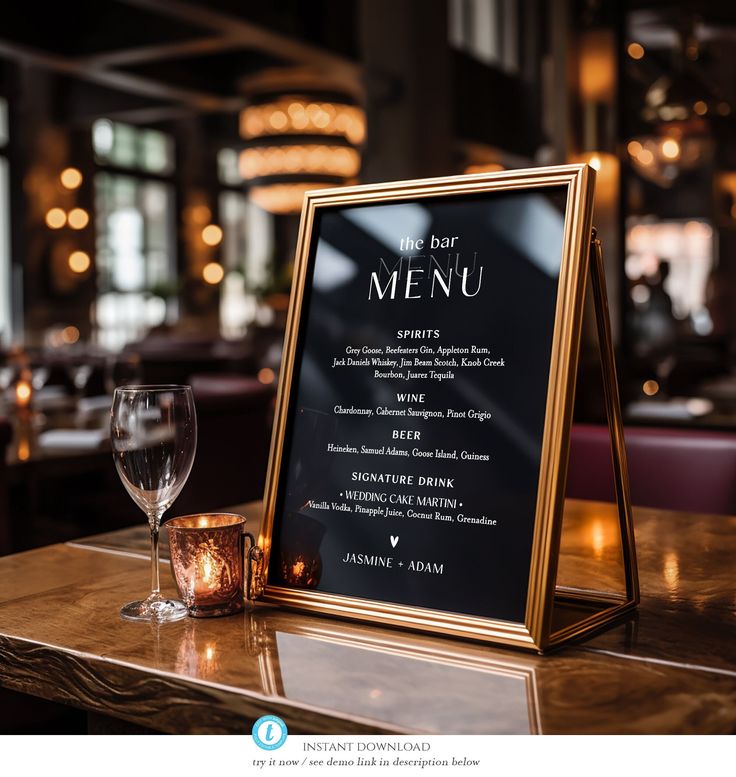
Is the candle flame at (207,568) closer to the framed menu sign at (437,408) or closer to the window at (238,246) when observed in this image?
the framed menu sign at (437,408)

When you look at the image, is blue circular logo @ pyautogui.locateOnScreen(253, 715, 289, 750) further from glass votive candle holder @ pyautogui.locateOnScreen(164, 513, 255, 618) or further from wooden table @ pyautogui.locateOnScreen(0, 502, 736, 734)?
glass votive candle holder @ pyautogui.locateOnScreen(164, 513, 255, 618)

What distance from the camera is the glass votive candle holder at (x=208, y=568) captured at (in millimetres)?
886

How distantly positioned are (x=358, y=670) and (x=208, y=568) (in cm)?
20

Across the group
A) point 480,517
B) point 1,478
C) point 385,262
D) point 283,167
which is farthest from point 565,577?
point 283,167

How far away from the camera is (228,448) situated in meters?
2.93

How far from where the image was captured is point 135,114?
1266cm

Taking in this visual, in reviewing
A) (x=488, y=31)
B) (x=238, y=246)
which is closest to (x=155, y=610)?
(x=488, y=31)

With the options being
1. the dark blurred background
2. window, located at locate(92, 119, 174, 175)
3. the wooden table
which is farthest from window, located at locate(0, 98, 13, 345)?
the wooden table

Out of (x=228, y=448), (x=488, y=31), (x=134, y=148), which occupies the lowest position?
(x=228, y=448)

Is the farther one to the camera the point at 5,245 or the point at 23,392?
the point at 5,245

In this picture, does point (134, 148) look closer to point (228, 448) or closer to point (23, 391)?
point (23, 391)

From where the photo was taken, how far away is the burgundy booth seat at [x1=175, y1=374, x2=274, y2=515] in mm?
2867

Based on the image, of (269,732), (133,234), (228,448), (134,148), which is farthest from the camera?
(133,234)

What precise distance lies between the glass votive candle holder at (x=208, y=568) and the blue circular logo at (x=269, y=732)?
0.20 metres
